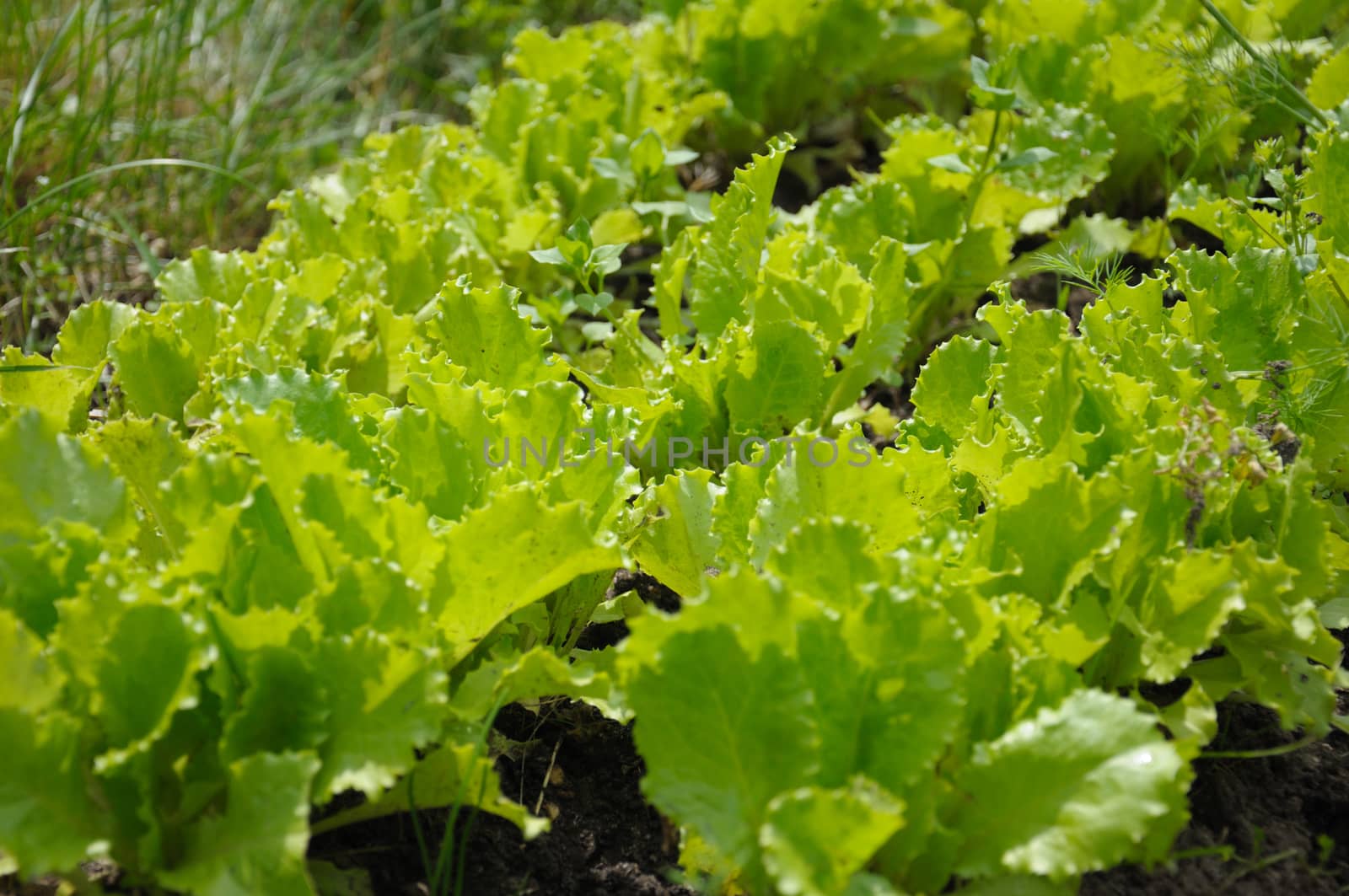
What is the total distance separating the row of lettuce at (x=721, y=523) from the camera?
4.83 feet

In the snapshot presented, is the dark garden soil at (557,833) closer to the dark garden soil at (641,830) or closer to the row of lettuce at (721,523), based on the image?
the dark garden soil at (641,830)

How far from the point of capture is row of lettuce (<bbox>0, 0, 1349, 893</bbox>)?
1.47 metres

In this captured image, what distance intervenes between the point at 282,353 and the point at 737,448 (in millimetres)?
901

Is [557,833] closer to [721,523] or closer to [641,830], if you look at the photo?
[641,830]

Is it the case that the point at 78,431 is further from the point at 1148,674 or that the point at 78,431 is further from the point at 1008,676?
the point at 1148,674

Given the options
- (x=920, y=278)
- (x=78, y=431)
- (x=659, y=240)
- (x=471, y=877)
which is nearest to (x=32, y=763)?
(x=471, y=877)

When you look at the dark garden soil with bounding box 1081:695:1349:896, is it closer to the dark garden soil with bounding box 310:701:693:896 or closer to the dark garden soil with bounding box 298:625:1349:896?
the dark garden soil with bounding box 298:625:1349:896

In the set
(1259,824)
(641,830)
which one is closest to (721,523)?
(641,830)

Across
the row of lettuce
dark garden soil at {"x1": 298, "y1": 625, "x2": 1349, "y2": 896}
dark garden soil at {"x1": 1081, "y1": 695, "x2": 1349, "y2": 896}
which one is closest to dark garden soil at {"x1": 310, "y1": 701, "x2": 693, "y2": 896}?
dark garden soil at {"x1": 298, "y1": 625, "x2": 1349, "y2": 896}

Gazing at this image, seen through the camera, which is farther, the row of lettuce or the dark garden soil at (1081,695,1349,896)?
the dark garden soil at (1081,695,1349,896)

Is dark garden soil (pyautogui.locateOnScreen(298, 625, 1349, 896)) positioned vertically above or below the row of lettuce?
below

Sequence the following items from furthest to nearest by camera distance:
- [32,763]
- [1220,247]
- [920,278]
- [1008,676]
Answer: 1. [1220,247]
2. [920,278]
3. [1008,676]
4. [32,763]

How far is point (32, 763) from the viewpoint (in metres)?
1.40

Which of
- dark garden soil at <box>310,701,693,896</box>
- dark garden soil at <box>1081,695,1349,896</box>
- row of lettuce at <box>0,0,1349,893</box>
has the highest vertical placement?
row of lettuce at <box>0,0,1349,893</box>
